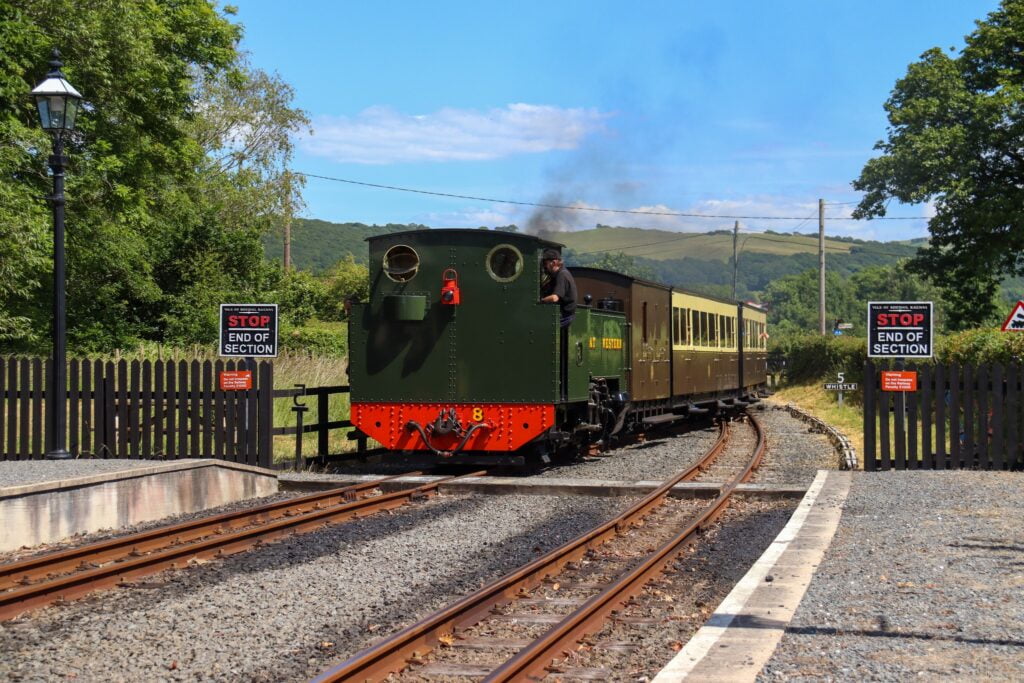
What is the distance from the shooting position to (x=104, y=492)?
1023 centimetres

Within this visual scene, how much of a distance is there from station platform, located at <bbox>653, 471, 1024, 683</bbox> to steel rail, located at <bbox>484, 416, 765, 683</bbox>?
761 millimetres

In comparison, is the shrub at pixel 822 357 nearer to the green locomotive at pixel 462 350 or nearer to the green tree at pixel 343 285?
the green tree at pixel 343 285

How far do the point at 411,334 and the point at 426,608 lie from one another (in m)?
7.47

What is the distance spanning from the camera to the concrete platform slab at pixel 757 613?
4.96 meters

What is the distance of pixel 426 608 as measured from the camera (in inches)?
277

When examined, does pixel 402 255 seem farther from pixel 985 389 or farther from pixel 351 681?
pixel 351 681

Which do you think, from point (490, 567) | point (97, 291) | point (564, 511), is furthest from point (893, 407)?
point (97, 291)

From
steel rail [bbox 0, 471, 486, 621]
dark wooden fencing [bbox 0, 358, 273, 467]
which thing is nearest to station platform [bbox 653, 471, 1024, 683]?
steel rail [bbox 0, 471, 486, 621]

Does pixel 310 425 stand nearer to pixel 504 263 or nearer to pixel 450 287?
pixel 450 287

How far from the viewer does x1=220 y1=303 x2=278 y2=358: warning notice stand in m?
14.3

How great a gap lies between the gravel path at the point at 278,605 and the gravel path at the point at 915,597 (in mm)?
2399

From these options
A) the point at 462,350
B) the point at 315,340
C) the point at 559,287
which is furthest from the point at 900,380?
the point at 315,340

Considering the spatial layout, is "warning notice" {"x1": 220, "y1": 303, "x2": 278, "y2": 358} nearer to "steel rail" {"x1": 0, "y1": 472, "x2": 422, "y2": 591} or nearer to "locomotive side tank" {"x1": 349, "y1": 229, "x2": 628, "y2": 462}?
"locomotive side tank" {"x1": 349, "y1": 229, "x2": 628, "y2": 462}

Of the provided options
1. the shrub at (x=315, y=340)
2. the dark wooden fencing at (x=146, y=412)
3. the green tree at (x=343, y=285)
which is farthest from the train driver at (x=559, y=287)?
the green tree at (x=343, y=285)
